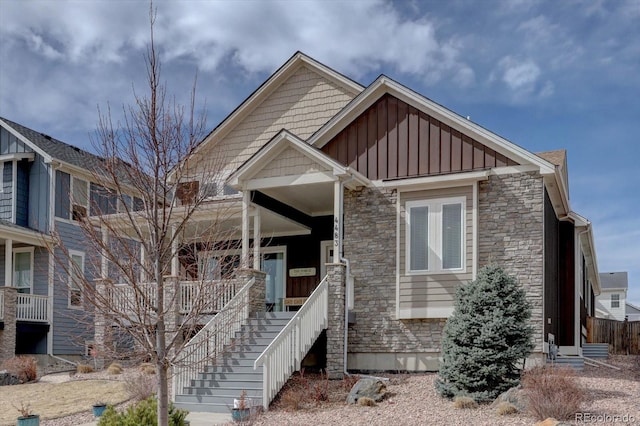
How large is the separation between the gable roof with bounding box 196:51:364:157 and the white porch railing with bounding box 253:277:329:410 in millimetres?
6833

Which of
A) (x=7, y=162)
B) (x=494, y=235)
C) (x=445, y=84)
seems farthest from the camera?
(x=7, y=162)

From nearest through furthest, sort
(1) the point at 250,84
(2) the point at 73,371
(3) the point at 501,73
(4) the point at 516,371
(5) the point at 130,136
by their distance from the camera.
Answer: (5) the point at 130,136 < (4) the point at 516,371 < (3) the point at 501,73 < (2) the point at 73,371 < (1) the point at 250,84

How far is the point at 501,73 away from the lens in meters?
13.3

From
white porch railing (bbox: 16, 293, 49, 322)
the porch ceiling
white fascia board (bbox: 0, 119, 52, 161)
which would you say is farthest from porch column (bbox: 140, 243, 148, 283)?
white fascia board (bbox: 0, 119, 52, 161)

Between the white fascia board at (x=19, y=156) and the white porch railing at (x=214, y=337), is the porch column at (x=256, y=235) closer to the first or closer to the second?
the white porch railing at (x=214, y=337)

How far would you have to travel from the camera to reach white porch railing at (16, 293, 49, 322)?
21250 millimetres

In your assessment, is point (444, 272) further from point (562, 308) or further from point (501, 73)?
point (562, 308)

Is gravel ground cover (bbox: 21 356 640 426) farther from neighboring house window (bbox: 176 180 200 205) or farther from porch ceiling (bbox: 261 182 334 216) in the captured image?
porch ceiling (bbox: 261 182 334 216)

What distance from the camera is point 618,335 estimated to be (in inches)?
932

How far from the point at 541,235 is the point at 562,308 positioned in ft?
16.9

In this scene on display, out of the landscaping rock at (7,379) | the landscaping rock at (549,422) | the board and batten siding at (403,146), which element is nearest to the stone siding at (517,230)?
the board and batten siding at (403,146)

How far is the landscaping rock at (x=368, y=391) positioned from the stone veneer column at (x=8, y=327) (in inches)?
502

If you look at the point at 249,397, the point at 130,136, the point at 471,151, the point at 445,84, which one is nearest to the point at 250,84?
the point at 445,84

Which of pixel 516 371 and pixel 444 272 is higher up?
pixel 444 272
